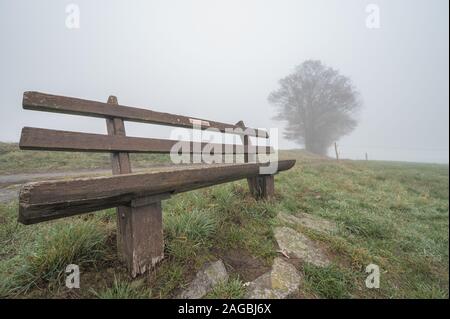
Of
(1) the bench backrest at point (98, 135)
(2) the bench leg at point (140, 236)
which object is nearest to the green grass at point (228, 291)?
(2) the bench leg at point (140, 236)

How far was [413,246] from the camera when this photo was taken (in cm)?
324

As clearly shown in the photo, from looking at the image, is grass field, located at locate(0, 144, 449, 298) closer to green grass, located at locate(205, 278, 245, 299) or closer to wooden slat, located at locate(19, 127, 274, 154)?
green grass, located at locate(205, 278, 245, 299)

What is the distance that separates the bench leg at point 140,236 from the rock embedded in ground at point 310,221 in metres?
2.00

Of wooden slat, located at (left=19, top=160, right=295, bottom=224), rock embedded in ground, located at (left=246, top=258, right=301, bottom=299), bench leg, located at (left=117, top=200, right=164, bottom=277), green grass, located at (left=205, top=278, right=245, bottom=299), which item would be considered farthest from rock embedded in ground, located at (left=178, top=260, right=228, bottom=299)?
wooden slat, located at (left=19, top=160, right=295, bottom=224)

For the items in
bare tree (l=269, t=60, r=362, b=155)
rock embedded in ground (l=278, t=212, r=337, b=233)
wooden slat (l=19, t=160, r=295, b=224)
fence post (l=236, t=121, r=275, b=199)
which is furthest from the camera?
bare tree (l=269, t=60, r=362, b=155)

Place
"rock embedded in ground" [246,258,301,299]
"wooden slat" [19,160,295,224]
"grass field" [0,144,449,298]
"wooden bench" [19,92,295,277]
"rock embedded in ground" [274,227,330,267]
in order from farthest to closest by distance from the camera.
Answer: "rock embedded in ground" [274,227,330,267]
"rock embedded in ground" [246,258,301,299]
"grass field" [0,144,449,298]
"wooden bench" [19,92,295,277]
"wooden slat" [19,160,295,224]

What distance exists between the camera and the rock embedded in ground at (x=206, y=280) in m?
1.74

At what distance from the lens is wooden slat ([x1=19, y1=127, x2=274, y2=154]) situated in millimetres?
1274

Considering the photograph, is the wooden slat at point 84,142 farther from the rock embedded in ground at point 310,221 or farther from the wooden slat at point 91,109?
the rock embedded in ground at point 310,221

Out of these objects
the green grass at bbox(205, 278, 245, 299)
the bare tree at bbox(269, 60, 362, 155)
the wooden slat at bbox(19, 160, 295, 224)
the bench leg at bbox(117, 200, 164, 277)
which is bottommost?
the green grass at bbox(205, 278, 245, 299)

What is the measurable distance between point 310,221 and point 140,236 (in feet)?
9.52

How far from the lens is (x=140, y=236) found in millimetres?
1794

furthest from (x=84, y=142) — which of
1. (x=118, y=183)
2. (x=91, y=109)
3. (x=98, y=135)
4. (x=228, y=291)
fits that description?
(x=228, y=291)
